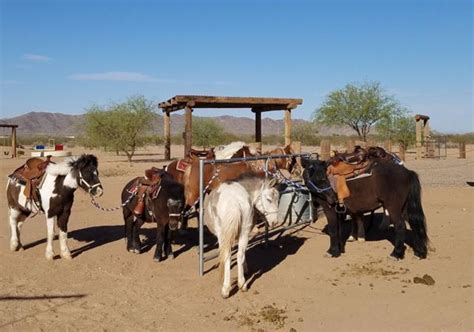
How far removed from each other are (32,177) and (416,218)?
6158mm

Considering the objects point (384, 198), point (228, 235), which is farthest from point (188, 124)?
point (228, 235)

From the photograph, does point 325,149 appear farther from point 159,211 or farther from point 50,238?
point 50,238

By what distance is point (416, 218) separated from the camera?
702cm

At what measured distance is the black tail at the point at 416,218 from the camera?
22.8 ft

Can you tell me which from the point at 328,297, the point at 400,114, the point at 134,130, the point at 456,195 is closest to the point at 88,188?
the point at 328,297

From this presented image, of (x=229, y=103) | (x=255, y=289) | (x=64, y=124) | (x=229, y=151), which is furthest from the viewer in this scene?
(x=64, y=124)

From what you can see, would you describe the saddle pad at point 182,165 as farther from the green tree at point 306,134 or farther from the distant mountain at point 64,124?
the distant mountain at point 64,124

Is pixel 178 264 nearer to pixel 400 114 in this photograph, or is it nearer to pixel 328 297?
pixel 328 297

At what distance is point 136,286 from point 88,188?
6.27 ft

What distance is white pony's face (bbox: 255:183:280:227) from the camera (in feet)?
19.0

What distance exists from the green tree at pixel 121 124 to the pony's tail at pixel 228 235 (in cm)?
2606

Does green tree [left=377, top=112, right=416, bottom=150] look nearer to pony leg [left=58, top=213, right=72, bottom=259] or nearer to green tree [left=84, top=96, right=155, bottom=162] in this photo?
green tree [left=84, top=96, right=155, bottom=162]

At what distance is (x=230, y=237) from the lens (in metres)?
5.44

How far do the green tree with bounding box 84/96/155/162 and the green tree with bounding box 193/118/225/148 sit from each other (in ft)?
42.0
